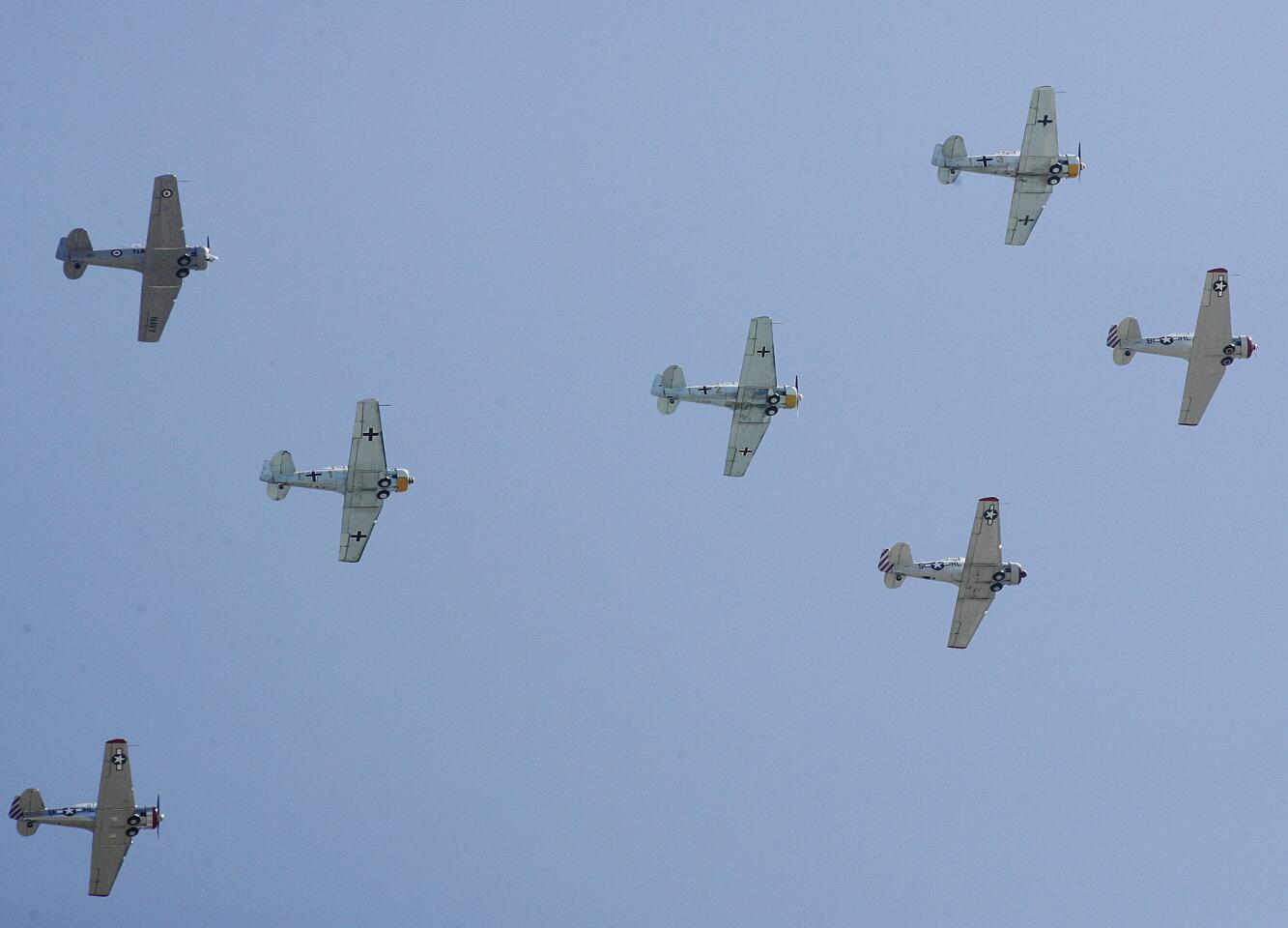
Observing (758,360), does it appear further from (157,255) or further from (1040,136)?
(157,255)

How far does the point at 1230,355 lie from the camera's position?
107750 mm

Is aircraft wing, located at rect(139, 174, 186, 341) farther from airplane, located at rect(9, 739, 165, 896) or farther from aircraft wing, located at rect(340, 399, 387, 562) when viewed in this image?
airplane, located at rect(9, 739, 165, 896)

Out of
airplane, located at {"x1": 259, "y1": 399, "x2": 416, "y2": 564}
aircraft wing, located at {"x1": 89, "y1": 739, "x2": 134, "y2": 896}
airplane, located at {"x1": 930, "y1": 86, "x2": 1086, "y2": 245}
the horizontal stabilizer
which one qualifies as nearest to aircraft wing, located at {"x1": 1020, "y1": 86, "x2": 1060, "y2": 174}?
airplane, located at {"x1": 930, "y1": 86, "x2": 1086, "y2": 245}

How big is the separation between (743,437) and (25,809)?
39155 millimetres

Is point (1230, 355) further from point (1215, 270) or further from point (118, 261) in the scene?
point (118, 261)

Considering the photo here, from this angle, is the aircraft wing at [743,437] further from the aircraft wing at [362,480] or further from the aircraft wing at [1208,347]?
the aircraft wing at [1208,347]

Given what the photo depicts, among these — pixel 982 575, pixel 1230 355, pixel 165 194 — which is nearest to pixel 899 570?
pixel 982 575

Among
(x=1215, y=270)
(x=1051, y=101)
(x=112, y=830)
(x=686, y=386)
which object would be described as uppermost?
(x=1051, y=101)

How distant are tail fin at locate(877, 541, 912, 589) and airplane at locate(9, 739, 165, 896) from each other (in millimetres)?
37294

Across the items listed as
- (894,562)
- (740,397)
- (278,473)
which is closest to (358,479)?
(278,473)

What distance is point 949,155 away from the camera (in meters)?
107

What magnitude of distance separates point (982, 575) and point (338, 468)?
3190 centimetres

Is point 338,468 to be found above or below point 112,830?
above

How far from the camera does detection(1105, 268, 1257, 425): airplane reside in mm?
106875
